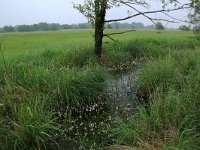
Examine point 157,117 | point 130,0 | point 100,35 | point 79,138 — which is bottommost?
point 79,138

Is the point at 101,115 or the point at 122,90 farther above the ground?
the point at 122,90

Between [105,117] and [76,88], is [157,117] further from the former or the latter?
[76,88]

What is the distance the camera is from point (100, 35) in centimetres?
1404

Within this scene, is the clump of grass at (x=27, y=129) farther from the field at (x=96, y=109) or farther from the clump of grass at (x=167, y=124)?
the clump of grass at (x=167, y=124)

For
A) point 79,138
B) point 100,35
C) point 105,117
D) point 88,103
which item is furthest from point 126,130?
point 100,35

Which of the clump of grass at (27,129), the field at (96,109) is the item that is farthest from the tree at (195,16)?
the clump of grass at (27,129)

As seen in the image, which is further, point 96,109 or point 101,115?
point 96,109

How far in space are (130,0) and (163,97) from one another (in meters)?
6.43

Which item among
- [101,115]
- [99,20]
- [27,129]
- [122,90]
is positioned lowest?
[101,115]

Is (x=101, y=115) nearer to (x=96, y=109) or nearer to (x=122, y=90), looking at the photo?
(x=96, y=109)

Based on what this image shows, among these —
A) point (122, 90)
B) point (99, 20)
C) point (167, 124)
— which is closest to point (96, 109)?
point (122, 90)

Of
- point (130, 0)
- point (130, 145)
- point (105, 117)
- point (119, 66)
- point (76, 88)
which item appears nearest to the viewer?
point (130, 145)

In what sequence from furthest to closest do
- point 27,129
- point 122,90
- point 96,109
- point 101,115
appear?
point 122,90 → point 96,109 → point 101,115 → point 27,129

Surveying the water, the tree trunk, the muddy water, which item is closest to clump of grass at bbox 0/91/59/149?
the water
